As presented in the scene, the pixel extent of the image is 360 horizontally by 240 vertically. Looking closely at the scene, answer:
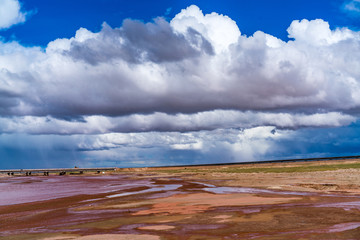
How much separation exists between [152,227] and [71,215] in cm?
725

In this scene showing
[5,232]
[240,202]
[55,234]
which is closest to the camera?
[55,234]

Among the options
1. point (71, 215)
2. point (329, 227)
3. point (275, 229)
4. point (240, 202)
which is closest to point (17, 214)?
point (71, 215)

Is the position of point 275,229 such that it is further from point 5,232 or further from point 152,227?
point 5,232

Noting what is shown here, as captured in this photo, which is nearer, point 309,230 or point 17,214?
point 309,230

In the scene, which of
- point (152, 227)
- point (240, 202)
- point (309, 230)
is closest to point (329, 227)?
point (309, 230)

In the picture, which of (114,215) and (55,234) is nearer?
(55,234)

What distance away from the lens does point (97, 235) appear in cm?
1391

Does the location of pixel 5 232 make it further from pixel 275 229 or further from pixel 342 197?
pixel 342 197

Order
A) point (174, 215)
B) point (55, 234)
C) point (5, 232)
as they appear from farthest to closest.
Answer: point (174, 215) → point (5, 232) → point (55, 234)

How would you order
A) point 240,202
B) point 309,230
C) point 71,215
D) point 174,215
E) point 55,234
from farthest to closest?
point 240,202, point 71,215, point 174,215, point 55,234, point 309,230

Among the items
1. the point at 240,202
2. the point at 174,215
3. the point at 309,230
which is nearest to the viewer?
the point at 309,230

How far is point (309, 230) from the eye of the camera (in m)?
13.4

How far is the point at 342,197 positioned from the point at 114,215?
14914 mm

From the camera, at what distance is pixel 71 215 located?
793 inches
